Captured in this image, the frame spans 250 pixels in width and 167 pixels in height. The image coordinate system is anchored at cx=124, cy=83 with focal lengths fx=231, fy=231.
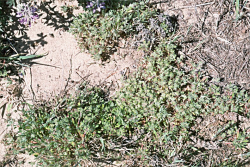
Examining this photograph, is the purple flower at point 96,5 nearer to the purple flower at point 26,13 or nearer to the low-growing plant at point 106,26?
the low-growing plant at point 106,26

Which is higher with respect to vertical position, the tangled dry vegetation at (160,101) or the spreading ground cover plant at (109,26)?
the spreading ground cover plant at (109,26)

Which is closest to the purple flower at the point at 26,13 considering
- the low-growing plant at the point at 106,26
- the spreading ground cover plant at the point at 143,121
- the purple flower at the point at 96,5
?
the low-growing plant at the point at 106,26

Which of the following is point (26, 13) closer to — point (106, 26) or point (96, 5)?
point (96, 5)

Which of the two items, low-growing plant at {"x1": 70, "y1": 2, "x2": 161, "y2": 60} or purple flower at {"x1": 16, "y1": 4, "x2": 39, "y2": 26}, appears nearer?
purple flower at {"x1": 16, "y1": 4, "x2": 39, "y2": 26}

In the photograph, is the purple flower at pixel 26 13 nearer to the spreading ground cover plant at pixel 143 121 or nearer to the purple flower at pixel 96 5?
the purple flower at pixel 96 5

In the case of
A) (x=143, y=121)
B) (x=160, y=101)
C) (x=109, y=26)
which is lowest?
(x=143, y=121)

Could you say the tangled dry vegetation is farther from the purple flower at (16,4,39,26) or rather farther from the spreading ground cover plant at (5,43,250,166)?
the purple flower at (16,4,39,26)

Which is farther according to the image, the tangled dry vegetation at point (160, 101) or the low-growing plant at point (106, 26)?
the low-growing plant at point (106, 26)

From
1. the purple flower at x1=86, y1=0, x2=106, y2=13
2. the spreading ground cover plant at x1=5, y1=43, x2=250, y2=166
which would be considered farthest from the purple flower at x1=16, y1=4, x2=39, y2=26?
the spreading ground cover plant at x1=5, y1=43, x2=250, y2=166

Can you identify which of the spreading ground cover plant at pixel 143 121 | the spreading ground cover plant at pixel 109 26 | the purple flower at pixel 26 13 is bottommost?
the spreading ground cover plant at pixel 143 121

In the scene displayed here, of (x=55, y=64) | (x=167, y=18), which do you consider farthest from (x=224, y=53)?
(x=55, y=64)

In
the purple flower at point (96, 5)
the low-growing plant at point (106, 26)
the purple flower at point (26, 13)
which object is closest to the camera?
the purple flower at point (26, 13)

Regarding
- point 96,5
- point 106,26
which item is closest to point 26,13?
point 96,5

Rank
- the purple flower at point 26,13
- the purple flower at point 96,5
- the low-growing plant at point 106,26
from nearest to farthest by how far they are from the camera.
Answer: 1. the purple flower at point 26,13
2. the purple flower at point 96,5
3. the low-growing plant at point 106,26
